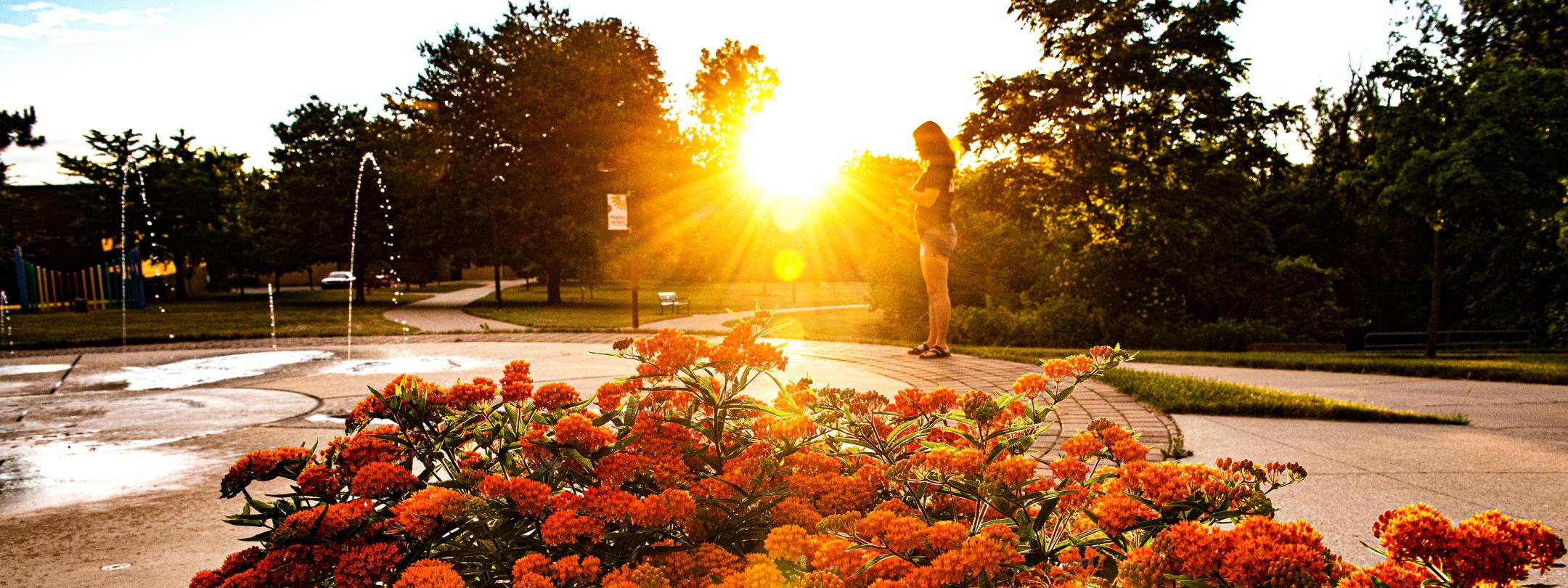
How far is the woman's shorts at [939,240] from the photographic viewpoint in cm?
695

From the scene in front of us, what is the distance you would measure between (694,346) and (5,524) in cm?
299

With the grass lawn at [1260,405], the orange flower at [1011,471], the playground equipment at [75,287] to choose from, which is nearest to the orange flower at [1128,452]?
the orange flower at [1011,471]

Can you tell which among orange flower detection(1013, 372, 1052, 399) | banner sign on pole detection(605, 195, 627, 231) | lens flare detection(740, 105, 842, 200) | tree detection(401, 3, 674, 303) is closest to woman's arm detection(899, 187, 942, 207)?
orange flower detection(1013, 372, 1052, 399)

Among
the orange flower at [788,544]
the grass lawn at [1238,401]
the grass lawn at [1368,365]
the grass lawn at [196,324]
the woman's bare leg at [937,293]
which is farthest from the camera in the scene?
the grass lawn at [196,324]

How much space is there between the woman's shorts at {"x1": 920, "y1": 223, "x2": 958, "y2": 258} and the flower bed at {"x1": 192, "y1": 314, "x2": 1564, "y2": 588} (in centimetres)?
475

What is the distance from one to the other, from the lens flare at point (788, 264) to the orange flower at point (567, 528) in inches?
2140

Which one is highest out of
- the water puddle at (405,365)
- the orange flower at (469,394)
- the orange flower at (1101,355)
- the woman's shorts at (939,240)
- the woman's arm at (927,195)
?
the woman's arm at (927,195)

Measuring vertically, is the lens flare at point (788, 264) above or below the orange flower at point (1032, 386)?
above

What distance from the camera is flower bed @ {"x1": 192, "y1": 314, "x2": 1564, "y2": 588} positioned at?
129 cm

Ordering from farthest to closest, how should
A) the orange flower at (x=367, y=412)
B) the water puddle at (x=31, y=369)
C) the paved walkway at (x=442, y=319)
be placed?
the paved walkway at (x=442, y=319) < the water puddle at (x=31, y=369) < the orange flower at (x=367, y=412)

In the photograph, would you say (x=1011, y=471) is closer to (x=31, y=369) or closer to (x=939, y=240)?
(x=939, y=240)

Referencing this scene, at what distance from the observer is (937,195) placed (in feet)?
22.4

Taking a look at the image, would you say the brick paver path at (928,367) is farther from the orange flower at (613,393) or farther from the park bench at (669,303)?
the park bench at (669,303)

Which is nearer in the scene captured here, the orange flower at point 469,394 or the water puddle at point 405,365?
the orange flower at point 469,394
